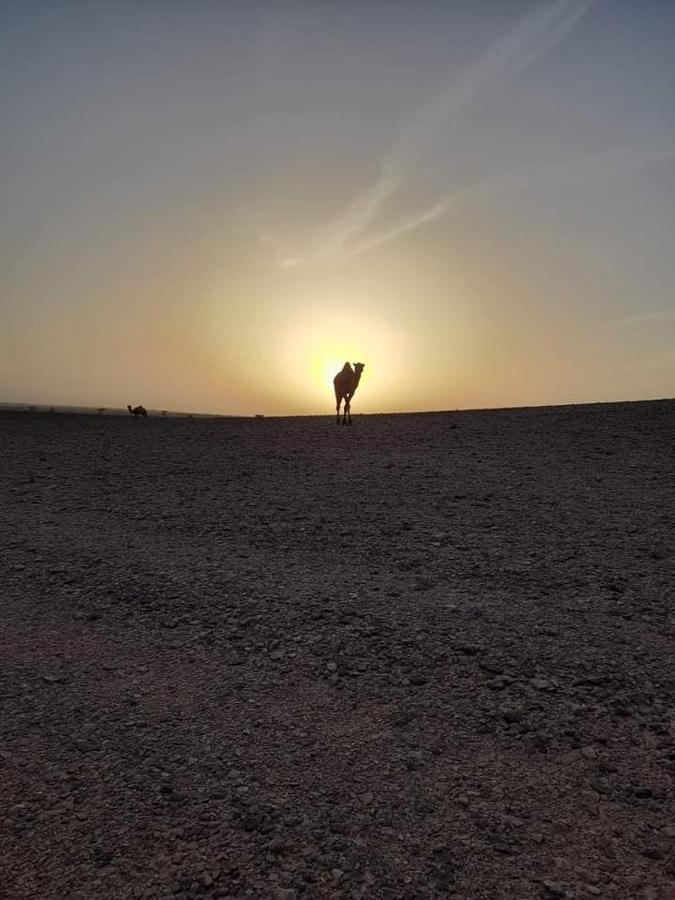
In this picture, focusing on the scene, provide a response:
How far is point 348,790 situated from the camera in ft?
11.4

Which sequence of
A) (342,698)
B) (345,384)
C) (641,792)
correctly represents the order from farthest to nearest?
(345,384), (342,698), (641,792)

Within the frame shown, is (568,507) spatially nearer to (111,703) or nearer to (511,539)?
(511,539)

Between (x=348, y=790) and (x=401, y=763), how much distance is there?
414 mm

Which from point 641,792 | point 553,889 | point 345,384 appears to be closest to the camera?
point 553,889

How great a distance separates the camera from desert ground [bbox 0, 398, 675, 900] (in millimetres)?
2992

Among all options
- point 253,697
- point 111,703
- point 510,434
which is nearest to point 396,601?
point 253,697

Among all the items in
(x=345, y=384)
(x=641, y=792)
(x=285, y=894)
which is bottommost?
(x=285, y=894)

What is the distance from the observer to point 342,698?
175 inches

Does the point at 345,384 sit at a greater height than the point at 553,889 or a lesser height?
greater

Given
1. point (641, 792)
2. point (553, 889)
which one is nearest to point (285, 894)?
point (553, 889)

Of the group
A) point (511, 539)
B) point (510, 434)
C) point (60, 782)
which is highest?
point (510, 434)

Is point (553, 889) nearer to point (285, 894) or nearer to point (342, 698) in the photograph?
point (285, 894)

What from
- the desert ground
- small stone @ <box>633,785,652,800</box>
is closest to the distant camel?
the desert ground

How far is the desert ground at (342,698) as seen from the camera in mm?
2992
